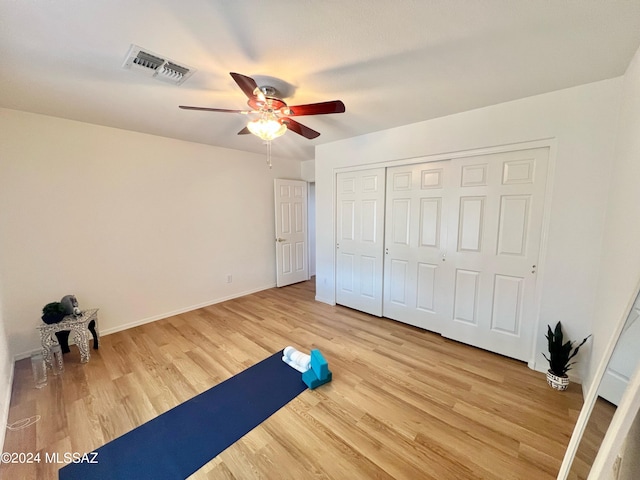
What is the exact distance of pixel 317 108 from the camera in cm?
177

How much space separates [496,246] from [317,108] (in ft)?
6.98

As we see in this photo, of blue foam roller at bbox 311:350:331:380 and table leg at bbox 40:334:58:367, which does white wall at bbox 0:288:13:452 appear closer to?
table leg at bbox 40:334:58:367

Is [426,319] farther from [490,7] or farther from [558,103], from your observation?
[490,7]

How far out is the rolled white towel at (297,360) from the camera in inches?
88.7

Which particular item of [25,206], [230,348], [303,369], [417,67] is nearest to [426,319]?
[303,369]

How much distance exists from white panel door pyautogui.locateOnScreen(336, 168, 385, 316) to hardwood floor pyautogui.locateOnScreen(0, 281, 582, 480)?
67 cm

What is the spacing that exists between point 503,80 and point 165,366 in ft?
12.4

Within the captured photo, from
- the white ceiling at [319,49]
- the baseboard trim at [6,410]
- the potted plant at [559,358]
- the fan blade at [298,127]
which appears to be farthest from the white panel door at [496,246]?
the baseboard trim at [6,410]

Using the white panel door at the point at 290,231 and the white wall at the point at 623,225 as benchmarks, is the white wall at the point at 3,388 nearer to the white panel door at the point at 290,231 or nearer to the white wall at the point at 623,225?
the white panel door at the point at 290,231

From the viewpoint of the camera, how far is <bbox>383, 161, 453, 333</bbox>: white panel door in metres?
2.80

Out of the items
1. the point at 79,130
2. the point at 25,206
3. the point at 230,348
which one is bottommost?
the point at 230,348

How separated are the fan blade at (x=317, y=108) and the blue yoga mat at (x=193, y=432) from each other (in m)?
2.19

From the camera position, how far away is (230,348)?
105 inches

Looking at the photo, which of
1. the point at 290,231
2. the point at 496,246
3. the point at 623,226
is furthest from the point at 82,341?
the point at 623,226
